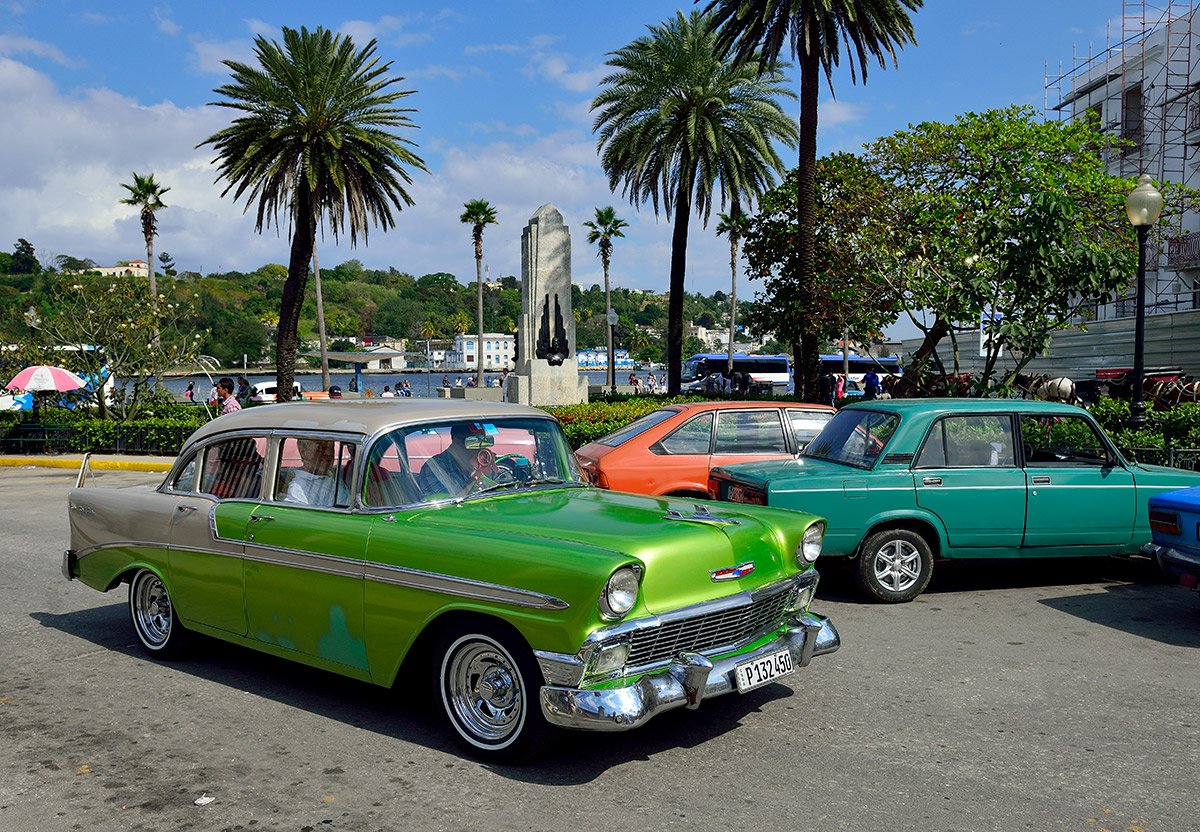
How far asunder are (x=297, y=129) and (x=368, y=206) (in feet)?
10.1

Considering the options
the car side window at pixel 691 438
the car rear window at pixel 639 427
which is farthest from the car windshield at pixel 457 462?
the car rear window at pixel 639 427

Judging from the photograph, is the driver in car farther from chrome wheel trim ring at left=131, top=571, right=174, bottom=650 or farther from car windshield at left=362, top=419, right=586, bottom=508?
chrome wheel trim ring at left=131, top=571, right=174, bottom=650

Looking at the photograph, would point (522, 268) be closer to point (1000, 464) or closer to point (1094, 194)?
point (1094, 194)

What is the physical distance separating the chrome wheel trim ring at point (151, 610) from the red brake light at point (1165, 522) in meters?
6.90

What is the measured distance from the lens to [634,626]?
429 cm

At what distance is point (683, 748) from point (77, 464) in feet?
71.1

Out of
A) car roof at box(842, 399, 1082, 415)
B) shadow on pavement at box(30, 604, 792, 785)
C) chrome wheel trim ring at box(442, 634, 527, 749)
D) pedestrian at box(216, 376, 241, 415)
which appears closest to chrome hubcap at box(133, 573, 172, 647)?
shadow on pavement at box(30, 604, 792, 785)

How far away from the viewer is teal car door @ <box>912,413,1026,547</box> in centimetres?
800

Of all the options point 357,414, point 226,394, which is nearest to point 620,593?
point 357,414

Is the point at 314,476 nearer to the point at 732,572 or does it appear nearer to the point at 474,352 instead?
the point at 732,572

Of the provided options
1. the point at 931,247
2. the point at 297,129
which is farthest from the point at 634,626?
the point at 297,129

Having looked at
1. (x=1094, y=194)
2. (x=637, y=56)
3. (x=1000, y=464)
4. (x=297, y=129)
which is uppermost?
(x=637, y=56)

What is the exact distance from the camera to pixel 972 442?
823 centimetres

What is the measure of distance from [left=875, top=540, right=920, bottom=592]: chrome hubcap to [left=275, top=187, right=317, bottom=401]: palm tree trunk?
2110cm
